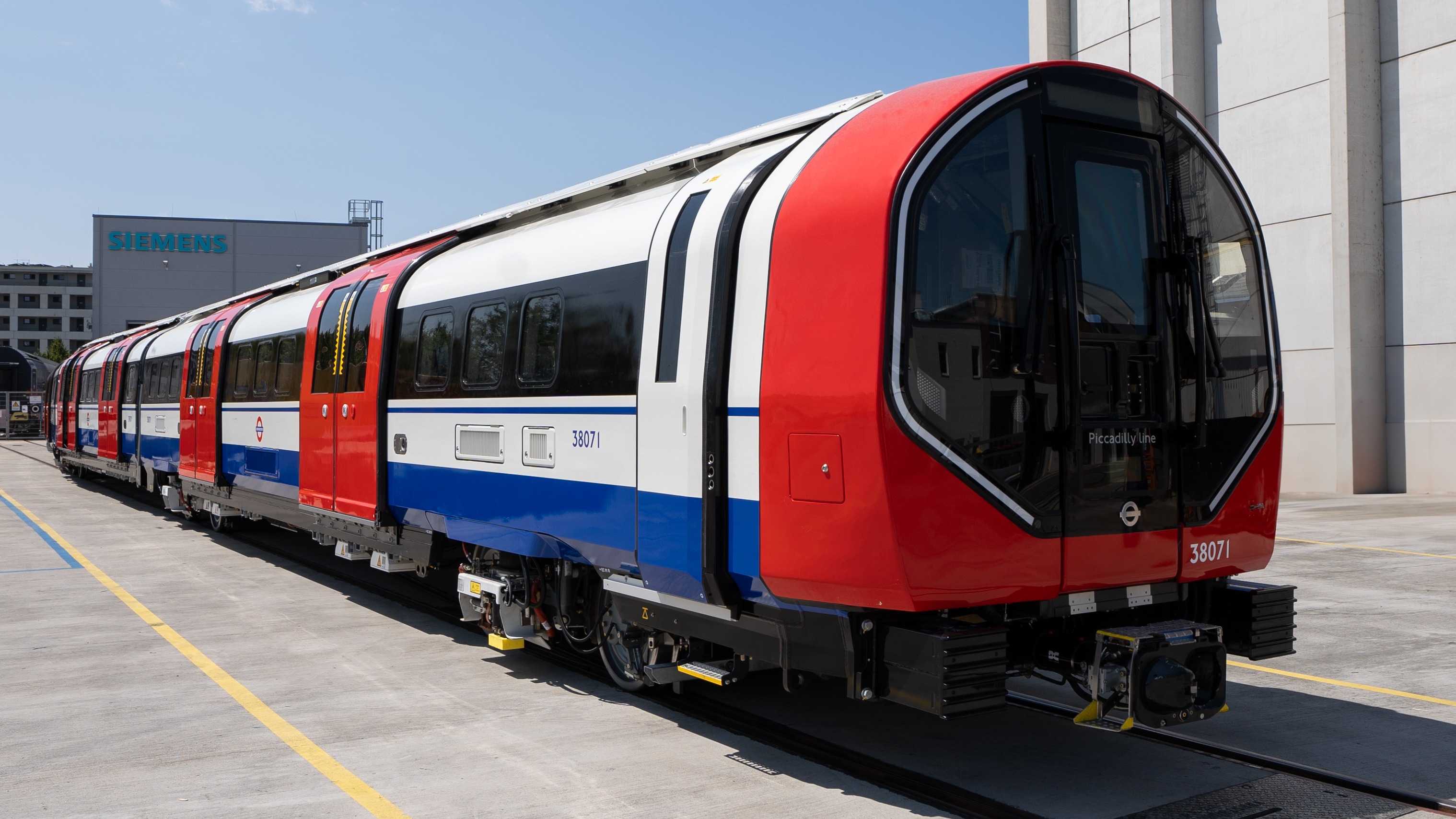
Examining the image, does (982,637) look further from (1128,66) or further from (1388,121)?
(1128,66)

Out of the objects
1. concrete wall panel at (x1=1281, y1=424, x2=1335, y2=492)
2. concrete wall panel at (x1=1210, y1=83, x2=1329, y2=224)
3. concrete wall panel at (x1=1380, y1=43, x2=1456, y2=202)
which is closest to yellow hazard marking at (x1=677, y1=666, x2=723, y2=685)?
concrete wall panel at (x1=1281, y1=424, x2=1335, y2=492)

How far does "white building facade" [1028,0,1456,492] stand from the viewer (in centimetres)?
2042

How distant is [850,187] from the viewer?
16.6ft

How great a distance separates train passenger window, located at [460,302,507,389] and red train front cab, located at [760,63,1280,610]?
10.3 feet

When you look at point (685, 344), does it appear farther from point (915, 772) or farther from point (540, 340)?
point (915, 772)

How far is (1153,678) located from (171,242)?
6439 cm

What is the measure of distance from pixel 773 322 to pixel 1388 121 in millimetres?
20401

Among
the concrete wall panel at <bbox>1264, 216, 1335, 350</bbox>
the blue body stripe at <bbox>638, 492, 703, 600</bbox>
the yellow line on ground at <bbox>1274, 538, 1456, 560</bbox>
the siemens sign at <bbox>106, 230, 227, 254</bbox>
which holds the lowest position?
the yellow line on ground at <bbox>1274, 538, 1456, 560</bbox>

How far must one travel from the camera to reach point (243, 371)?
45.1ft

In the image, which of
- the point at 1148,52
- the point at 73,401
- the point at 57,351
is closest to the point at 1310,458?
the point at 1148,52

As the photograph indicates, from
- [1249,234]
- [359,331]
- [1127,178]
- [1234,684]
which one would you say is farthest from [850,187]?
[359,331]

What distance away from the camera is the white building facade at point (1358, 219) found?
67.0 feet

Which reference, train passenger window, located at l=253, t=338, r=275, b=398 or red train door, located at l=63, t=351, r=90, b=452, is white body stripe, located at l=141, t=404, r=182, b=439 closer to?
train passenger window, located at l=253, t=338, r=275, b=398

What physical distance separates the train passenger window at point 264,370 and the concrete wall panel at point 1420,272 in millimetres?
19353
